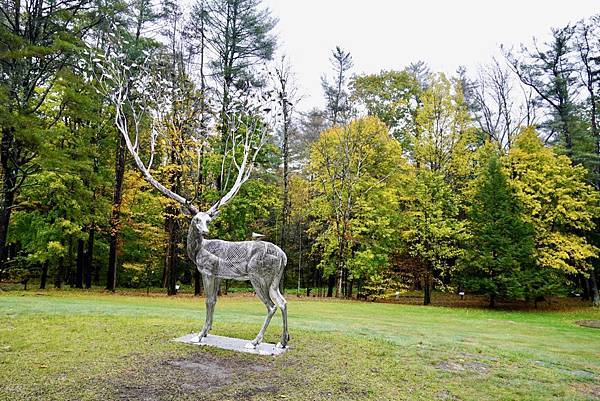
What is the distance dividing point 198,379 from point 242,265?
213cm

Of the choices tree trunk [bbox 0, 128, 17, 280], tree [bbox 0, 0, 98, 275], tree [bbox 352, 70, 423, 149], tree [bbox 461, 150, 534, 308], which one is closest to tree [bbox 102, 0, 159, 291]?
tree [bbox 0, 0, 98, 275]

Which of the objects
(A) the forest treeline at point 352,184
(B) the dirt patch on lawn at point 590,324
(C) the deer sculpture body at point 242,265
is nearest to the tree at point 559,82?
(A) the forest treeline at point 352,184

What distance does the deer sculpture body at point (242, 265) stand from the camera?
6766mm

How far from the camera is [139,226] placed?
2217 cm

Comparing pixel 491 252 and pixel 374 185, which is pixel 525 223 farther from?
pixel 374 185

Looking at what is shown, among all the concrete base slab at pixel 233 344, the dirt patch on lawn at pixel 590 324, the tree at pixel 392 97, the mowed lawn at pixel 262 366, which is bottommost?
the dirt patch on lawn at pixel 590 324

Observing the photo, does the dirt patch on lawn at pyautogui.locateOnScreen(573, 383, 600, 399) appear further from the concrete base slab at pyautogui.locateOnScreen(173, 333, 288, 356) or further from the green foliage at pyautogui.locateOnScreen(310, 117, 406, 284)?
the green foliage at pyautogui.locateOnScreen(310, 117, 406, 284)

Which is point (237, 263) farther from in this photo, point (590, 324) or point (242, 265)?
point (590, 324)

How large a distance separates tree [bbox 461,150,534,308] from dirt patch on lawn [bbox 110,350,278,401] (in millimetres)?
17398

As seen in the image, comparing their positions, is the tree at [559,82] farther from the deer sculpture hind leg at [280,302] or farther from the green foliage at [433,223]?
the deer sculpture hind leg at [280,302]

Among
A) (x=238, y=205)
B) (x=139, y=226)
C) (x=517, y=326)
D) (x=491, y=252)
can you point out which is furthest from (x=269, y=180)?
(x=517, y=326)

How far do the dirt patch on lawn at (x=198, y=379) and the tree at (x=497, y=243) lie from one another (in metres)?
17.4

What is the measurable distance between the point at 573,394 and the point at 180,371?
17.0ft

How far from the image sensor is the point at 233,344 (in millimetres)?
6824
